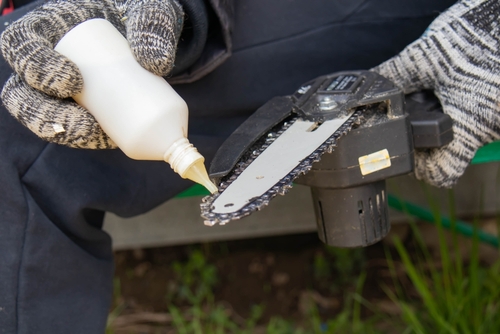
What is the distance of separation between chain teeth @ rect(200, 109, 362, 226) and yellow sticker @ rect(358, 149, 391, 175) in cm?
6

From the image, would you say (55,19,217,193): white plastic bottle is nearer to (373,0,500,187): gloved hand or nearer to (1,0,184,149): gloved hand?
(1,0,184,149): gloved hand

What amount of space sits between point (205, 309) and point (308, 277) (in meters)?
0.36

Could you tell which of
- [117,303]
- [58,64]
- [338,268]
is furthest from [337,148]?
[117,303]

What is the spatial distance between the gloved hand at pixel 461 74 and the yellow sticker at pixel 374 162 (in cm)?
15

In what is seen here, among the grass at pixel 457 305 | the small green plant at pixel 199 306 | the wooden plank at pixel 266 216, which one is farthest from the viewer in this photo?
the wooden plank at pixel 266 216

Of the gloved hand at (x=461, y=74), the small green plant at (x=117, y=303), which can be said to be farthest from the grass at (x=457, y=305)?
the small green plant at (x=117, y=303)

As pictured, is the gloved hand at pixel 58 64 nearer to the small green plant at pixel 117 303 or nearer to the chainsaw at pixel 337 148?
the chainsaw at pixel 337 148

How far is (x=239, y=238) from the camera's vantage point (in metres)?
1.82

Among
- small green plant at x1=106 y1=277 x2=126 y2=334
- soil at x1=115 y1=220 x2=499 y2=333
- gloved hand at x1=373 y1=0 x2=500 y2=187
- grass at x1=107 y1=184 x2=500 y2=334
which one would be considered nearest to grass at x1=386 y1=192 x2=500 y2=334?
grass at x1=107 y1=184 x2=500 y2=334

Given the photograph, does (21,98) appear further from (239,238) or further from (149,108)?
(239,238)

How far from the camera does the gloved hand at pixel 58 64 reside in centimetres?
61

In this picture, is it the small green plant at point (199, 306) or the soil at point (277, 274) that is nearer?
the small green plant at point (199, 306)

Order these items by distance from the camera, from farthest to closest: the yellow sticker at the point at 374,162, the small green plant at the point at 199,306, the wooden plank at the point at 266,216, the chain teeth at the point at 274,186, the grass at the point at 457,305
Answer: the wooden plank at the point at 266,216
the small green plant at the point at 199,306
the grass at the point at 457,305
the yellow sticker at the point at 374,162
the chain teeth at the point at 274,186

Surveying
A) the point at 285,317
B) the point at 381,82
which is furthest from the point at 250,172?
the point at 285,317
